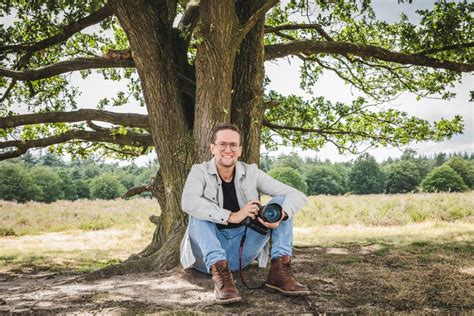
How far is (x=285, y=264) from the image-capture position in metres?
4.17

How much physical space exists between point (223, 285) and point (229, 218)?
24.7 inches

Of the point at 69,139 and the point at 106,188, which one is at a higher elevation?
the point at 69,139

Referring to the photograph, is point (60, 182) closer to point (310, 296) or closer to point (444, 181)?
point (444, 181)

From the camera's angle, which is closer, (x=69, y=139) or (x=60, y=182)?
(x=69, y=139)

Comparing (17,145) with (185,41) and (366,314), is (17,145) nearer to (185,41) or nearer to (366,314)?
(185,41)

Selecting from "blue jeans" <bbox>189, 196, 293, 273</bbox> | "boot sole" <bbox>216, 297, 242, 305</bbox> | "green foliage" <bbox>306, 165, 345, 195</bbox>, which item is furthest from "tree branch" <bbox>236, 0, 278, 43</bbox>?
"green foliage" <bbox>306, 165, 345, 195</bbox>

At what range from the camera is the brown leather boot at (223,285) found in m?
3.81

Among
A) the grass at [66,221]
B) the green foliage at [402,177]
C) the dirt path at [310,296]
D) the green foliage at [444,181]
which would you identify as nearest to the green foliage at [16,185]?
the grass at [66,221]

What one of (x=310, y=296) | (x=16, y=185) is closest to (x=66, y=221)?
(x=310, y=296)

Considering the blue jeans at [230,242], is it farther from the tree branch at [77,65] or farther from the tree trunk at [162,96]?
the tree branch at [77,65]

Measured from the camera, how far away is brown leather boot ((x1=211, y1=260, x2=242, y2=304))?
3.81 metres

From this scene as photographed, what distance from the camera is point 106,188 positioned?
198 ft

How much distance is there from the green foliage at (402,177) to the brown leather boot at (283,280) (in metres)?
74.1

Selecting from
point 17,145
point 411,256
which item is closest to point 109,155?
point 17,145
